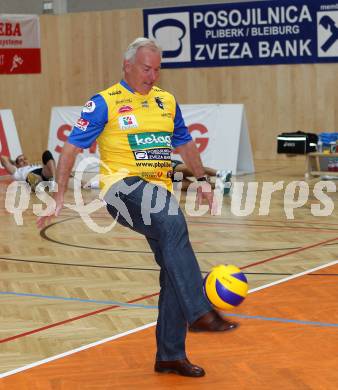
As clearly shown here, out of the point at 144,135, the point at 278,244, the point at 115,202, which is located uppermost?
the point at 144,135

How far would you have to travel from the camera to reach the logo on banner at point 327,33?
2144cm

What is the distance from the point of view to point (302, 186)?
17219 mm

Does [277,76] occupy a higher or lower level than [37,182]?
higher

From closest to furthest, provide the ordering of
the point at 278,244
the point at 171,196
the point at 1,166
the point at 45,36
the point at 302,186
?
the point at 171,196 < the point at 278,244 < the point at 302,186 < the point at 1,166 < the point at 45,36

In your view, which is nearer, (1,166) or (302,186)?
(302,186)

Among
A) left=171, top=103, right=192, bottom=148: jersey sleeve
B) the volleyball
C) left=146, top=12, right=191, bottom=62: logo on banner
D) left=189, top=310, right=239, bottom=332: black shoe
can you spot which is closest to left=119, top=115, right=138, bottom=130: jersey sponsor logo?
left=171, top=103, right=192, bottom=148: jersey sleeve

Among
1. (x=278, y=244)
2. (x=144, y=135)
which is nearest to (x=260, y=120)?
(x=278, y=244)

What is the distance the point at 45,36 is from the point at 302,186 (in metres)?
10.1

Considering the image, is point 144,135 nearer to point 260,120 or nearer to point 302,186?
point 302,186

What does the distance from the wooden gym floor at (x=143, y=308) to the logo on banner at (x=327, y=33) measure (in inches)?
349

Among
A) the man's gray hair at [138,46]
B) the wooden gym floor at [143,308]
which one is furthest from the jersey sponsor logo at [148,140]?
the wooden gym floor at [143,308]

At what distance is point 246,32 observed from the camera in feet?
73.9

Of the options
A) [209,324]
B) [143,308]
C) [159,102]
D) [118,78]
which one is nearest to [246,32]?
[118,78]

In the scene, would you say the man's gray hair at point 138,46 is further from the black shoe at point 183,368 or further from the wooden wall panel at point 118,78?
the wooden wall panel at point 118,78
